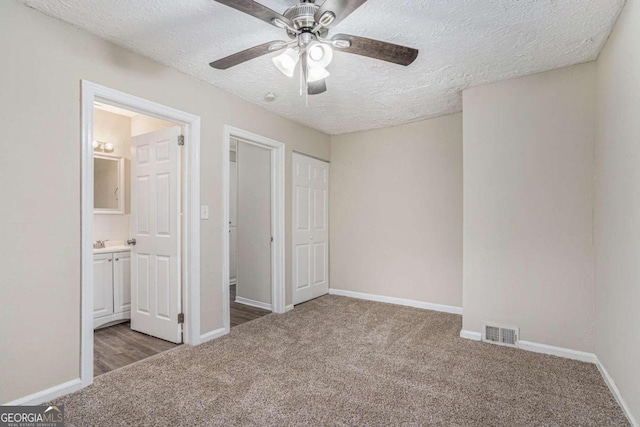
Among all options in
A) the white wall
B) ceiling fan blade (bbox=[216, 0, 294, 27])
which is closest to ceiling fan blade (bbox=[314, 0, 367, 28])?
ceiling fan blade (bbox=[216, 0, 294, 27])

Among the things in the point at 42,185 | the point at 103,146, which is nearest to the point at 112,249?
the point at 103,146

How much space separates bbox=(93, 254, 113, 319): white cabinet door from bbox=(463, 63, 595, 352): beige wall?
12.3 ft

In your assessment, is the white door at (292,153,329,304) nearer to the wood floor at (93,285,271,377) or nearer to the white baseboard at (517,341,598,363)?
the wood floor at (93,285,271,377)

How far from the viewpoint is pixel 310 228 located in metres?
4.52

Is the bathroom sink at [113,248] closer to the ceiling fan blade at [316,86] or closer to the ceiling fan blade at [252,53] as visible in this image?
the ceiling fan blade at [252,53]

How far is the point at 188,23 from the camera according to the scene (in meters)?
2.11

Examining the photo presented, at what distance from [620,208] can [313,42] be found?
215 cm

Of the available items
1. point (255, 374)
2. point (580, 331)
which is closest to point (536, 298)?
point (580, 331)

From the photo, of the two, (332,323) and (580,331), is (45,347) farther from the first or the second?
(580,331)

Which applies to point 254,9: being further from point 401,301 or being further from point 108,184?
point 401,301

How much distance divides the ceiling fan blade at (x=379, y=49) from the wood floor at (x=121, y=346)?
2.85 metres

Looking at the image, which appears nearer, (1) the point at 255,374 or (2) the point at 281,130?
(1) the point at 255,374

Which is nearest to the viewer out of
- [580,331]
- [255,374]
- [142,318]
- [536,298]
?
[255,374]

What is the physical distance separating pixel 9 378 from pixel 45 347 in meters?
0.21
